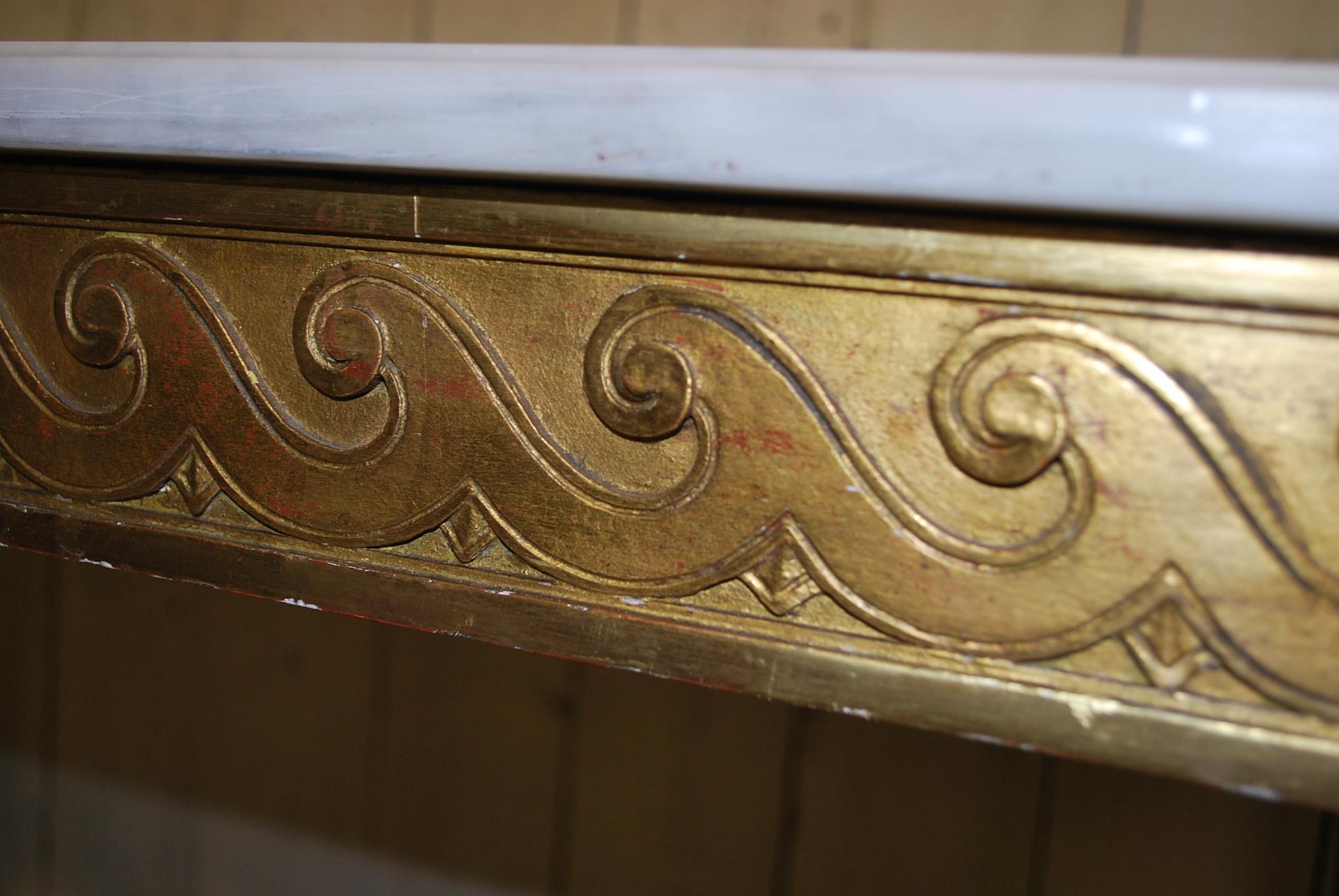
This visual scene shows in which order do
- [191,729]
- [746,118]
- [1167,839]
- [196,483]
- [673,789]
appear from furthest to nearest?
[191,729]
[673,789]
[1167,839]
[196,483]
[746,118]

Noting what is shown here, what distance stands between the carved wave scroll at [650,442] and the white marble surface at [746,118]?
0.14ft

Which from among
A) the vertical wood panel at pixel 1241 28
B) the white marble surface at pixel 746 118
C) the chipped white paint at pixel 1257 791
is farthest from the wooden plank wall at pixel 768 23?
the chipped white paint at pixel 1257 791

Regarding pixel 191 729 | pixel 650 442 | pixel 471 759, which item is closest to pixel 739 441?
pixel 650 442

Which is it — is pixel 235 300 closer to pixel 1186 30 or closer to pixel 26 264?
pixel 26 264

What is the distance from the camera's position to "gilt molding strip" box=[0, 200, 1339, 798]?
Result: 9.5 inches

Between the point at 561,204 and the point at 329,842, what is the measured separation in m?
0.75

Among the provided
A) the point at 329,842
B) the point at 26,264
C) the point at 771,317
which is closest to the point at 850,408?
the point at 771,317

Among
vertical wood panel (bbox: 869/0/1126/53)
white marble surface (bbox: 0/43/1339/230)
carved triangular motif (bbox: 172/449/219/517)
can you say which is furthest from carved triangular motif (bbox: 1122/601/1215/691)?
vertical wood panel (bbox: 869/0/1126/53)

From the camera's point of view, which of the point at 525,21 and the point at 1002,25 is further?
the point at 525,21

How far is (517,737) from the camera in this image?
30.2 inches

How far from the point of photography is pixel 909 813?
0.67 meters

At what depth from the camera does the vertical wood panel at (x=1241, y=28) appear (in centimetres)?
62

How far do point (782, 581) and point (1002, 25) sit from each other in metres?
0.56

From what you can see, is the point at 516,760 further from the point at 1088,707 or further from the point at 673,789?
the point at 1088,707
